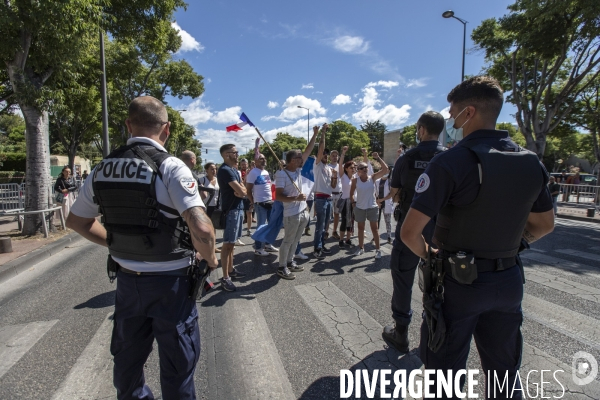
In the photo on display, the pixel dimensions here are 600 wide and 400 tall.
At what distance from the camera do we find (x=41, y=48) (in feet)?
24.2

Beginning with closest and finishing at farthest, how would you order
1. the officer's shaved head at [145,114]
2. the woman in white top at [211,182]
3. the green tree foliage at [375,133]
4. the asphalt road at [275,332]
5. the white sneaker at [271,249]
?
the officer's shaved head at [145,114], the asphalt road at [275,332], the woman in white top at [211,182], the white sneaker at [271,249], the green tree foliage at [375,133]

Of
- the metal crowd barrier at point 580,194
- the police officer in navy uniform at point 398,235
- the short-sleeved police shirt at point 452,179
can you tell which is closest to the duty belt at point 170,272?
the short-sleeved police shirt at point 452,179

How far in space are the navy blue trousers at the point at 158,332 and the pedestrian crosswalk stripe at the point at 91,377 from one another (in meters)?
0.81

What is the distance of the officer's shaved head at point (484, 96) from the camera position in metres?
1.79

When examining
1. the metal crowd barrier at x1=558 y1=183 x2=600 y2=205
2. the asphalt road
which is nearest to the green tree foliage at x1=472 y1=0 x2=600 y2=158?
the metal crowd barrier at x1=558 y1=183 x2=600 y2=205

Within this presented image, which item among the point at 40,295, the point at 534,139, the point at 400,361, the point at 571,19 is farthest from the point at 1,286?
the point at 534,139

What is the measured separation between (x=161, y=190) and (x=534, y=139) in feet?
64.0

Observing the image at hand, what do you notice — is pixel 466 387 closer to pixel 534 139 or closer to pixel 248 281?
pixel 248 281

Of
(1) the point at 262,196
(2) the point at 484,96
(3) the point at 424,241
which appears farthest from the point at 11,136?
(2) the point at 484,96

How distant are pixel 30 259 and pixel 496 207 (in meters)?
7.55

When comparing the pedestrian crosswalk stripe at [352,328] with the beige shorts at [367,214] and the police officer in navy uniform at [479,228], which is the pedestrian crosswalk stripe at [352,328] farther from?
the beige shorts at [367,214]

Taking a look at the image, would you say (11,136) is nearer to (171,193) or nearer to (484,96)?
(171,193)

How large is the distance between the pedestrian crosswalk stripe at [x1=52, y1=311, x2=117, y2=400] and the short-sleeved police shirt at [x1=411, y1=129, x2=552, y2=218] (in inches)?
104

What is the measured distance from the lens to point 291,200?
486 centimetres
